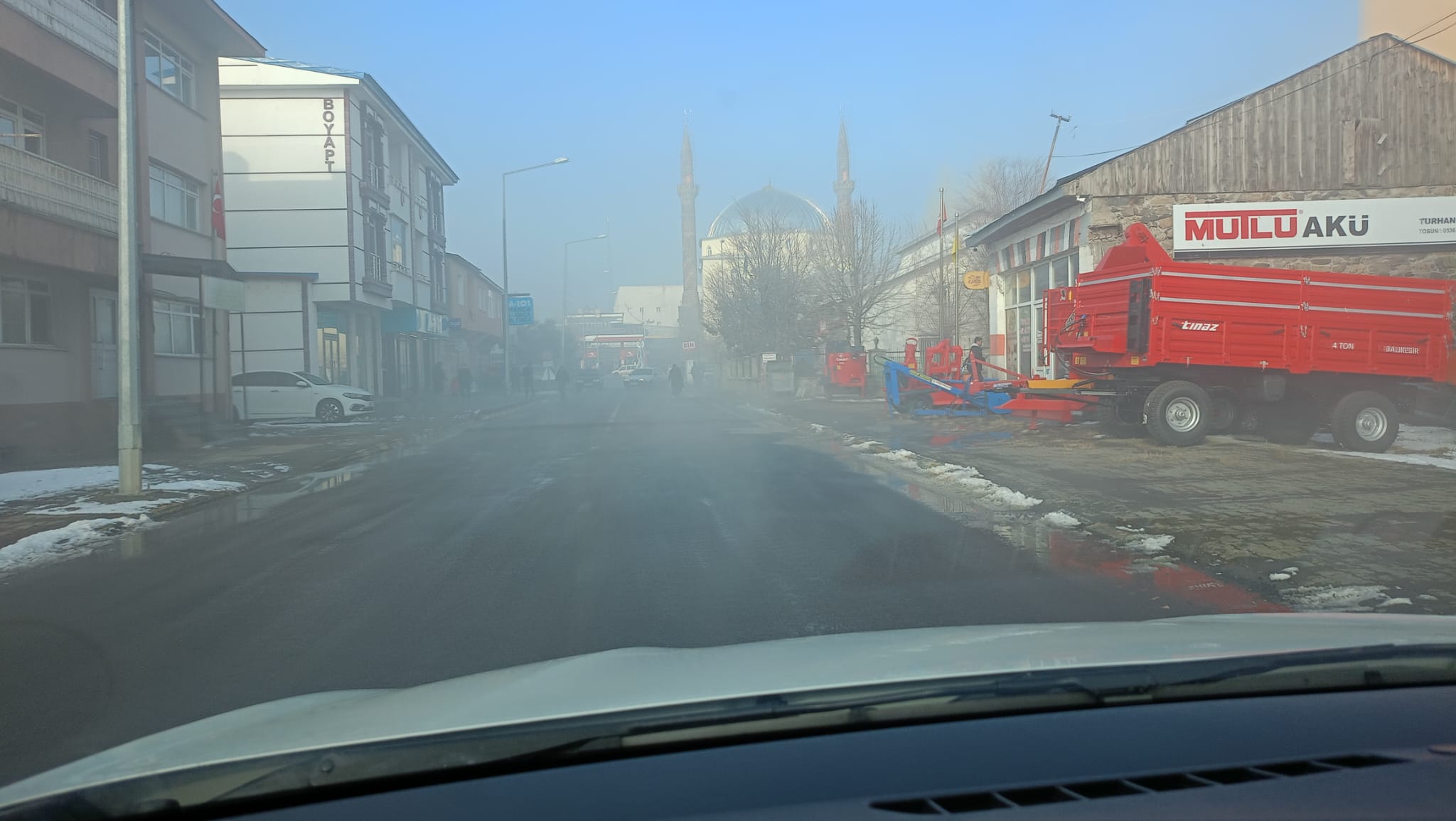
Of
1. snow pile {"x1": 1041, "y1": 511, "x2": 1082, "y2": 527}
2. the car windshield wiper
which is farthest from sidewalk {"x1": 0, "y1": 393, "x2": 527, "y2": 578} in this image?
snow pile {"x1": 1041, "y1": 511, "x2": 1082, "y2": 527}

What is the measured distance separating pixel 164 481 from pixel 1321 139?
2312cm

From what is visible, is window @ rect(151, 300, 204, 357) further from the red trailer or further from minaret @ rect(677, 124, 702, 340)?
minaret @ rect(677, 124, 702, 340)

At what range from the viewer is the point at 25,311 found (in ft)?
62.0

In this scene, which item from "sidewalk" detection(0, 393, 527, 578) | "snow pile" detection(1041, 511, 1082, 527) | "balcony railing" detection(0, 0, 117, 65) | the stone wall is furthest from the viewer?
the stone wall

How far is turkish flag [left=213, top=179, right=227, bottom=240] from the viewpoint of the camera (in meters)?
25.6

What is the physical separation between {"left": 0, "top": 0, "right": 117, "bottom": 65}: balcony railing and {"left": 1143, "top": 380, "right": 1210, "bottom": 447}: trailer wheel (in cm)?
1930

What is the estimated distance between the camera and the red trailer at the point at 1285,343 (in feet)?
47.8

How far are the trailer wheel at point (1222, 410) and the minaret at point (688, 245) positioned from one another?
297 ft

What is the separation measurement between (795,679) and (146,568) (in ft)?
24.1

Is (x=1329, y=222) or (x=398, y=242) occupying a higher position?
(x=398, y=242)

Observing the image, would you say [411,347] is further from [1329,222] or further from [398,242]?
[1329,222]

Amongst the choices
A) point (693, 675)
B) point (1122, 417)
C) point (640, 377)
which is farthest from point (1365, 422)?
point (640, 377)

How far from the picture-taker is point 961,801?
1830mm

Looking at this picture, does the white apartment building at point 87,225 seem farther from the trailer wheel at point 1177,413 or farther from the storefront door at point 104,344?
the trailer wheel at point 1177,413
